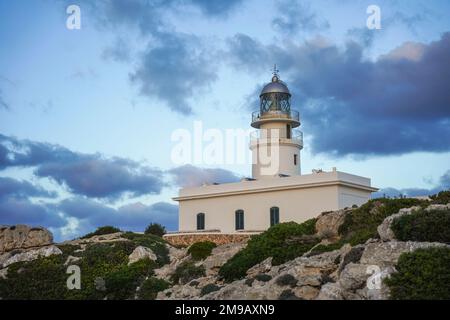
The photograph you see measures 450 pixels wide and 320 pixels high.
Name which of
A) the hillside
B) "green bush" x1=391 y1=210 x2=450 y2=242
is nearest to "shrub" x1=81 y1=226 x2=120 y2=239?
the hillside

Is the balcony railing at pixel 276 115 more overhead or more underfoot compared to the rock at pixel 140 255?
more overhead

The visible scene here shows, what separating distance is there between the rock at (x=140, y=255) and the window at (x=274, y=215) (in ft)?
26.7

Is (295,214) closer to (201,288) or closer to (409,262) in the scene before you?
(201,288)

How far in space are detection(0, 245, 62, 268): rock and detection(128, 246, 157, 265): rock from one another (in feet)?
11.4

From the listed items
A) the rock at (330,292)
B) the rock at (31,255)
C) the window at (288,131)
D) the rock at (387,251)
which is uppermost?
the window at (288,131)

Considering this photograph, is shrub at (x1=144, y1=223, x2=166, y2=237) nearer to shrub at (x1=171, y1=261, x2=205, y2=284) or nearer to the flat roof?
the flat roof

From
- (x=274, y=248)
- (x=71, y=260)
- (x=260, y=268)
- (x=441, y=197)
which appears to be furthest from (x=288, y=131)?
(x=260, y=268)

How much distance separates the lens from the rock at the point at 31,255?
28859 mm

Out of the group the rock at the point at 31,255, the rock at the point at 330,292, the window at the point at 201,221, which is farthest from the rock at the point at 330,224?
the window at the point at 201,221

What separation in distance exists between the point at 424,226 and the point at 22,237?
67.0 ft

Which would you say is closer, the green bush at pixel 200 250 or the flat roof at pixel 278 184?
the green bush at pixel 200 250

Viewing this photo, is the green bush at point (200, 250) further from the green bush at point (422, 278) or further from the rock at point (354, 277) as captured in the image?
the green bush at point (422, 278)

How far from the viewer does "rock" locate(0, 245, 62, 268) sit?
28.9 m
